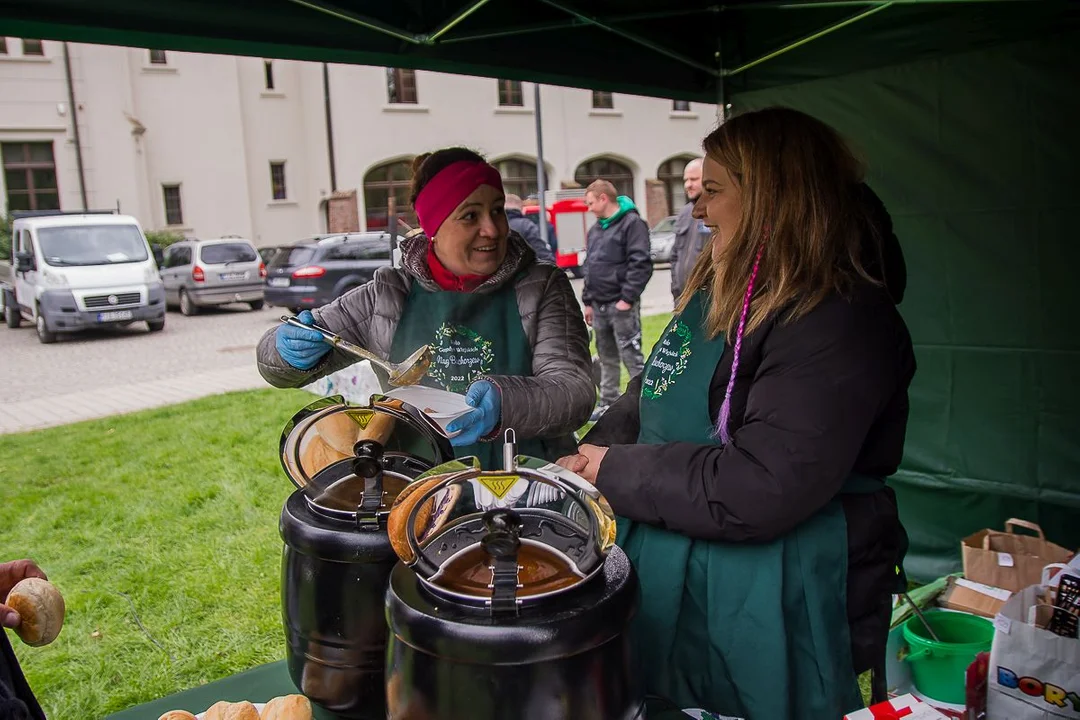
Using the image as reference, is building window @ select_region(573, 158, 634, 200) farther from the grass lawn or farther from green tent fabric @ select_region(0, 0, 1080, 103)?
green tent fabric @ select_region(0, 0, 1080, 103)

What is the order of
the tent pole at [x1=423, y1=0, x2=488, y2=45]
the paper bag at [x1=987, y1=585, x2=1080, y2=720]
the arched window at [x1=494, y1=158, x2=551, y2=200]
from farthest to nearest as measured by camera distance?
1. the arched window at [x1=494, y1=158, x2=551, y2=200]
2. the tent pole at [x1=423, y1=0, x2=488, y2=45]
3. the paper bag at [x1=987, y1=585, x2=1080, y2=720]

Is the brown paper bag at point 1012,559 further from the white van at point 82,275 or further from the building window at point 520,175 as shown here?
the building window at point 520,175

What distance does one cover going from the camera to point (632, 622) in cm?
99

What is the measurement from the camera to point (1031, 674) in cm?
174

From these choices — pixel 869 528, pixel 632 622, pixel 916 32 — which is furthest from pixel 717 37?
pixel 632 622

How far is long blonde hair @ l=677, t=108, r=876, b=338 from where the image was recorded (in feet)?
4.29

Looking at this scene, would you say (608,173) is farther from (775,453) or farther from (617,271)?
(775,453)

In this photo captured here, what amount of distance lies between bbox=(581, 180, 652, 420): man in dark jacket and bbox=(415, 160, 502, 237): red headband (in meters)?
4.15

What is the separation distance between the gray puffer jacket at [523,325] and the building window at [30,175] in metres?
20.9

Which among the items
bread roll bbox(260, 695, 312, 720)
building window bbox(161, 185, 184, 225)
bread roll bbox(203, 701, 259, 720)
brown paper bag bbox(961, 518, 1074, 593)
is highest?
building window bbox(161, 185, 184, 225)

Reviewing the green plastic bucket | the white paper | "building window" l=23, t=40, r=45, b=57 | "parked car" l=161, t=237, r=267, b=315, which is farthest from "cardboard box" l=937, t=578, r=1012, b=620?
"building window" l=23, t=40, r=45, b=57

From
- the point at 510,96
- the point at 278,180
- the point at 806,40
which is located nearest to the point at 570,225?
the point at 510,96

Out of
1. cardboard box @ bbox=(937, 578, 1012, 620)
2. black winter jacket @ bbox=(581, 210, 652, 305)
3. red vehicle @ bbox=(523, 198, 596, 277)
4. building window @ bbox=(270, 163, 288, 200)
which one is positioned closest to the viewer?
cardboard box @ bbox=(937, 578, 1012, 620)

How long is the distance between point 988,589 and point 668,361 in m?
1.89
